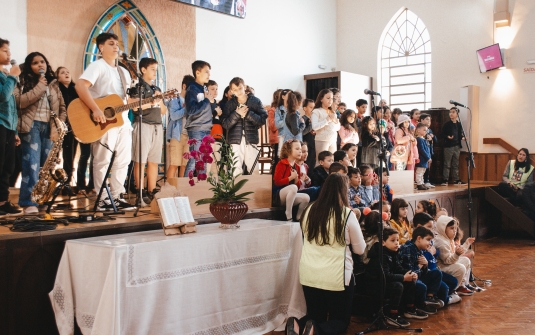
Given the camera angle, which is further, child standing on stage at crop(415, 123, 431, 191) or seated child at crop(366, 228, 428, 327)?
child standing on stage at crop(415, 123, 431, 191)

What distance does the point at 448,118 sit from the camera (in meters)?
10.9

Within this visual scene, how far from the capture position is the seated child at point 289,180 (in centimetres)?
525

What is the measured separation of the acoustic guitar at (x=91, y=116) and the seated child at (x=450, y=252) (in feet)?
9.36

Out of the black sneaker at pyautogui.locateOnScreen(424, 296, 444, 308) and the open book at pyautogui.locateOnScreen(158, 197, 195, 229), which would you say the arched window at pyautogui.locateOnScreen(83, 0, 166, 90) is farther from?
the black sneaker at pyautogui.locateOnScreen(424, 296, 444, 308)

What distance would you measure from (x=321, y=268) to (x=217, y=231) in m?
0.77

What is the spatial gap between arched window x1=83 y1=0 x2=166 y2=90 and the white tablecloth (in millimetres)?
4688

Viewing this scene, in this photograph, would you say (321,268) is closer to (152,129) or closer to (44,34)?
(152,129)

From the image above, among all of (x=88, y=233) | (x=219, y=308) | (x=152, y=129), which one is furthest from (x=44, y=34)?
(x=219, y=308)

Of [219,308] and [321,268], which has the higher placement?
[321,268]

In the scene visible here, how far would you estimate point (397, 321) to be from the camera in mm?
4457

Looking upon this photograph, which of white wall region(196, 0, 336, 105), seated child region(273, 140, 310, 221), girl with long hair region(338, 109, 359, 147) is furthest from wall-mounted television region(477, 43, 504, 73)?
seated child region(273, 140, 310, 221)

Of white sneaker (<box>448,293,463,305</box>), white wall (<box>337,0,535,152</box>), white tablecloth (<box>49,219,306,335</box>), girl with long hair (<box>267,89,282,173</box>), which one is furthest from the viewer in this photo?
white wall (<box>337,0,535,152</box>)

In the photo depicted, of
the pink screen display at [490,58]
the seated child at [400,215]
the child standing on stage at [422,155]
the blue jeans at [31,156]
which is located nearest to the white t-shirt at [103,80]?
the blue jeans at [31,156]

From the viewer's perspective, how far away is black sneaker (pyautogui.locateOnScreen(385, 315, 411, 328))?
439 centimetres
